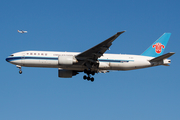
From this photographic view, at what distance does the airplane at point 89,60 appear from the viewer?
36781mm

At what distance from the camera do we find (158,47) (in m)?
41.9

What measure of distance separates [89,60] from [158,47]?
35.4 ft

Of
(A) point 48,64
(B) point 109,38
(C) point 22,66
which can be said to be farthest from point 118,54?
(C) point 22,66

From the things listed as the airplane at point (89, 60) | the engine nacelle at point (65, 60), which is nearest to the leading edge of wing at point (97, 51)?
the airplane at point (89, 60)

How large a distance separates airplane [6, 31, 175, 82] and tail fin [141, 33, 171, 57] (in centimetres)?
15

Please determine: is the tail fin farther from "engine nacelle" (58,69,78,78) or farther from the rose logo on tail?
"engine nacelle" (58,69,78,78)

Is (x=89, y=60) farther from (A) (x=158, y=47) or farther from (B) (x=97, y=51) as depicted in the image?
(A) (x=158, y=47)

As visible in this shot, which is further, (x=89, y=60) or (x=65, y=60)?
(x=89, y=60)

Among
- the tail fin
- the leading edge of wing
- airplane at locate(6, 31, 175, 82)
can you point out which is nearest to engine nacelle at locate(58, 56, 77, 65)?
airplane at locate(6, 31, 175, 82)

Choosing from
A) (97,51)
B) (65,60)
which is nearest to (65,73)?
(65,60)

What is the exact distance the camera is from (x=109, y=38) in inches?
1330

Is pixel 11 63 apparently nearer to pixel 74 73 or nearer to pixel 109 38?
pixel 74 73

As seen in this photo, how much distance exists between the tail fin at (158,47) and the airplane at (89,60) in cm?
15

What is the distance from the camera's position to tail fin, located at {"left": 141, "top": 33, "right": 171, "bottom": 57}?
4138cm
